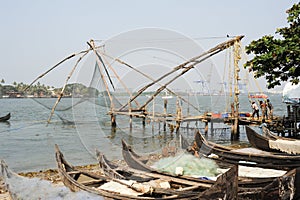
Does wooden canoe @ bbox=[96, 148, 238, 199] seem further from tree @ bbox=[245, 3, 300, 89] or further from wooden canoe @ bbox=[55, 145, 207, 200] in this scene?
tree @ bbox=[245, 3, 300, 89]

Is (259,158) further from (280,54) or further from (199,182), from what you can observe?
(280,54)

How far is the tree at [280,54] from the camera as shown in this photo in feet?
38.8

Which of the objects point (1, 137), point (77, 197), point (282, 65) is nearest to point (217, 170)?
point (77, 197)

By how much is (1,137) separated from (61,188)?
676 inches

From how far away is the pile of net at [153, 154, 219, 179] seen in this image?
686cm

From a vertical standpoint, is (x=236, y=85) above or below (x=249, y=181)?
above

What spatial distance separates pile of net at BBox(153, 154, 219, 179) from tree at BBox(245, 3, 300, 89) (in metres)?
6.25

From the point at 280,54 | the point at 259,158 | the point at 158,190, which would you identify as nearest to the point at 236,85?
the point at 280,54

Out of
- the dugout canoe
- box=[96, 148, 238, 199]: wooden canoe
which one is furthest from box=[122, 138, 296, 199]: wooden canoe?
the dugout canoe

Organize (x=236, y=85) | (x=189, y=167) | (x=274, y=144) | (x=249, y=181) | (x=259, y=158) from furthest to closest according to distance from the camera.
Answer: (x=236, y=85) → (x=274, y=144) → (x=259, y=158) → (x=189, y=167) → (x=249, y=181)

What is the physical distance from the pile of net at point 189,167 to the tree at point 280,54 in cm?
625

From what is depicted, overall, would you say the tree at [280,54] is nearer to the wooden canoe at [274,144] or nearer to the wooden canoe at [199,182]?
the wooden canoe at [274,144]

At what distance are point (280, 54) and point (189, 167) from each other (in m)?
6.92

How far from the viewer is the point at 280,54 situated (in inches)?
470
